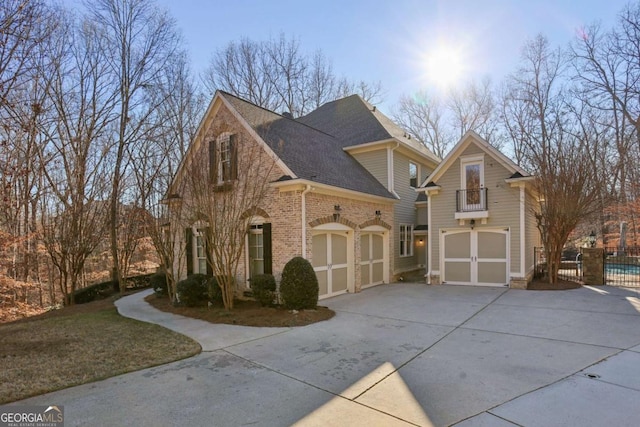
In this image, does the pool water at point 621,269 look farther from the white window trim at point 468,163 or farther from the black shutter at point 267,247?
the black shutter at point 267,247

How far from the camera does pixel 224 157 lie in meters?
11.4

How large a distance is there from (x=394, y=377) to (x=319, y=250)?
6.17m

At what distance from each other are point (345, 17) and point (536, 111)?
63.2 feet

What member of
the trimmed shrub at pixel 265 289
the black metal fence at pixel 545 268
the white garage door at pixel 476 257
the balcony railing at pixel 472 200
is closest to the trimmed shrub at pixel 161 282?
the trimmed shrub at pixel 265 289

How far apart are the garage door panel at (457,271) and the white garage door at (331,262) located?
443 centimetres

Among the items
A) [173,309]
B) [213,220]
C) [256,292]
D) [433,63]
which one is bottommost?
[173,309]

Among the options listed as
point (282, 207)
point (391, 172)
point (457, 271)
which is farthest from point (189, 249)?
point (457, 271)

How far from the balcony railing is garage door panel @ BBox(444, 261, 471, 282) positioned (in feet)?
6.94

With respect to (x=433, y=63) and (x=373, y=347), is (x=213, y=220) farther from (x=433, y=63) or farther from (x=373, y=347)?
(x=433, y=63)

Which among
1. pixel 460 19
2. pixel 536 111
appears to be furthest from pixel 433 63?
pixel 536 111

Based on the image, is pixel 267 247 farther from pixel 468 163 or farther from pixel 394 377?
pixel 468 163

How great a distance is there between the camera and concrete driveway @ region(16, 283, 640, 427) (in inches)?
149

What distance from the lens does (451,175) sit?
13789 mm

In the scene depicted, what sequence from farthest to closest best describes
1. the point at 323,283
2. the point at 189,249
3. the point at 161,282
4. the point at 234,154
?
1. the point at 189,249
2. the point at 161,282
3. the point at 323,283
4. the point at 234,154
